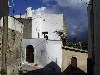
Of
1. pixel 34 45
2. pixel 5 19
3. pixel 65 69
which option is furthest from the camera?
pixel 34 45

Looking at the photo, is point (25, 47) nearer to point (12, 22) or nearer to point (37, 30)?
point (37, 30)

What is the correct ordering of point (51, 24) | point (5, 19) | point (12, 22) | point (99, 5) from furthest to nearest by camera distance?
1. point (51, 24)
2. point (12, 22)
3. point (5, 19)
4. point (99, 5)

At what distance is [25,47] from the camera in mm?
40250

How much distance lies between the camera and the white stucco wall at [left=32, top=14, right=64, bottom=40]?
45.8 metres

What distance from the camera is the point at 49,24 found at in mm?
46188

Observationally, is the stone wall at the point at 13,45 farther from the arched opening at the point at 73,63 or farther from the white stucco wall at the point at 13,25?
the arched opening at the point at 73,63

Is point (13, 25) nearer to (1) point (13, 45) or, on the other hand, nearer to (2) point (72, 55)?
(1) point (13, 45)

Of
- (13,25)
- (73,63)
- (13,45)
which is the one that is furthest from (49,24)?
(13,45)

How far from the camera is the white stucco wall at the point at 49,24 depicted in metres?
45.8

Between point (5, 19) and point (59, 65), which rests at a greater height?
point (5, 19)

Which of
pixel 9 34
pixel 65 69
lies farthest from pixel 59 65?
pixel 9 34

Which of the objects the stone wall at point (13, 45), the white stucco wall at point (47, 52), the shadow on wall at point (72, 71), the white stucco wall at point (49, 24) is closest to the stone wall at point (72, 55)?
the shadow on wall at point (72, 71)

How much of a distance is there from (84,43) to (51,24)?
21.3ft

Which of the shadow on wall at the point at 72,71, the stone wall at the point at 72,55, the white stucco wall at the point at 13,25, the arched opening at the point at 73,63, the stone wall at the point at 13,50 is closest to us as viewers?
the stone wall at the point at 13,50
